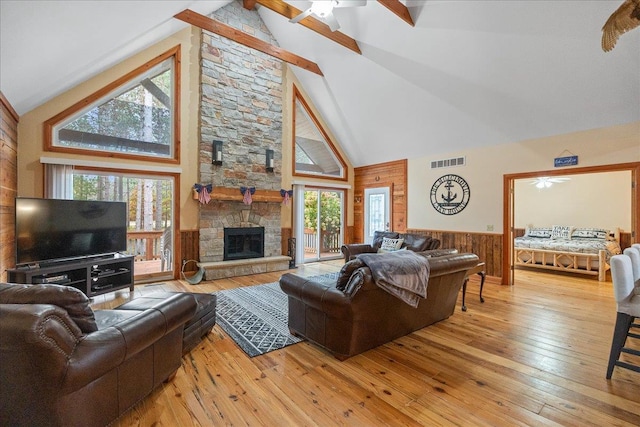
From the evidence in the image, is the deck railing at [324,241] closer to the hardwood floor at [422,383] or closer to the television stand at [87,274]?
the television stand at [87,274]

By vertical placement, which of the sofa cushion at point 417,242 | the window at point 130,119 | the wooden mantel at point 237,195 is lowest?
the sofa cushion at point 417,242

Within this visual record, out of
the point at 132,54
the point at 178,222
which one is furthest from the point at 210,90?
the point at 178,222

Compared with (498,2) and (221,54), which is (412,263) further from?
(221,54)

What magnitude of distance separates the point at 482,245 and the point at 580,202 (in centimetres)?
390

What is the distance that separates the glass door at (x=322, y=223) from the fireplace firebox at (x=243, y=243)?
154 cm

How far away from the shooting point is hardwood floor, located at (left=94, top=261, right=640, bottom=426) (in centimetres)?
183

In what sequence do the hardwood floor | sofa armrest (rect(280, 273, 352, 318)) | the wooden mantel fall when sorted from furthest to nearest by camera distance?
the wooden mantel
sofa armrest (rect(280, 273, 352, 318))
the hardwood floor

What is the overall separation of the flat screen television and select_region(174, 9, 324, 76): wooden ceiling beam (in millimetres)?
3490

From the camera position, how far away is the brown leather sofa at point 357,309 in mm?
2408

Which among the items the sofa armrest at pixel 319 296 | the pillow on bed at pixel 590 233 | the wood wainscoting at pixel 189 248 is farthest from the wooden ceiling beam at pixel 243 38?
the pillow on bed at pixel 590 233

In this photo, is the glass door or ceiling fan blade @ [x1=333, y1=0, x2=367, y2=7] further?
the glass door

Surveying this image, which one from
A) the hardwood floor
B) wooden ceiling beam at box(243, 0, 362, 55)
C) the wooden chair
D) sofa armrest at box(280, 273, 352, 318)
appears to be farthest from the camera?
wooden ceiling beam at box(243, 0, 362, 55)

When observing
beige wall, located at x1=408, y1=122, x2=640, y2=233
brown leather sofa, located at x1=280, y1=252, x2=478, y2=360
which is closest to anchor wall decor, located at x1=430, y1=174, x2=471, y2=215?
beige wall, located at x1=408, y1=122, x2=640, y2=233

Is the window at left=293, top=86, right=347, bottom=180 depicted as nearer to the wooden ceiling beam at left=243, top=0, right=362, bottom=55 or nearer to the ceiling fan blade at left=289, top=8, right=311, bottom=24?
the wooden ceiling beam at left=243, top=0, right=362, bottom=55
